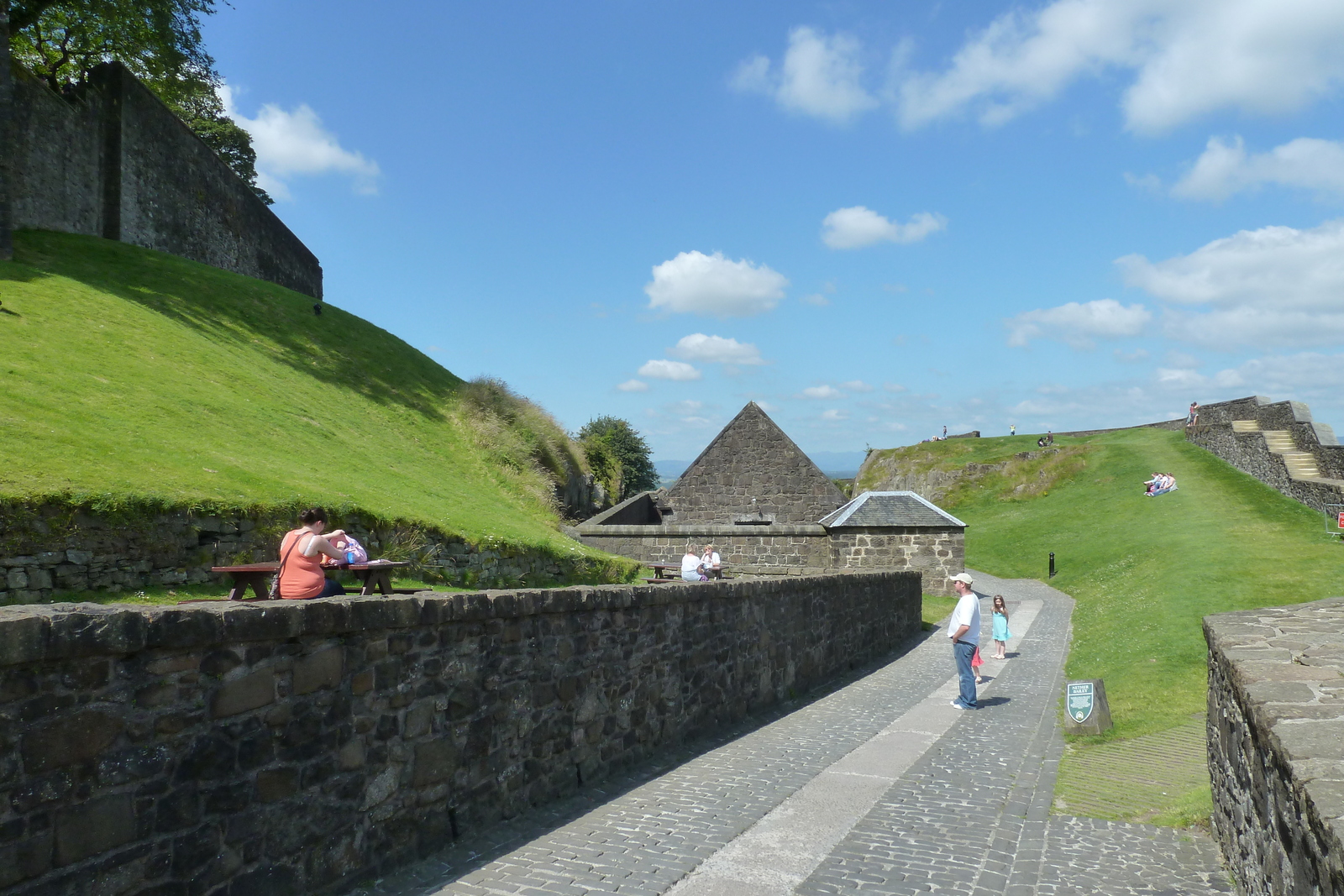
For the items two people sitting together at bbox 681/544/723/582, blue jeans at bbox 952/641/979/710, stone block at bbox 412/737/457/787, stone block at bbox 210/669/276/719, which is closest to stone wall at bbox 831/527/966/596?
two people sitting together at bbox 681/544/723/582

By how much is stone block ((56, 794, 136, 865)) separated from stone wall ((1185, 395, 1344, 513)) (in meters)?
34.3

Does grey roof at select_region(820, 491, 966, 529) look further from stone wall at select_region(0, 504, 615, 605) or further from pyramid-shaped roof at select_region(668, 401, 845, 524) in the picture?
stone wall at select_region(0, 504, 615, 605)

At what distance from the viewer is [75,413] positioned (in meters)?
12.2

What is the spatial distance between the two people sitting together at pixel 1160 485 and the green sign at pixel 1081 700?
35.7 m

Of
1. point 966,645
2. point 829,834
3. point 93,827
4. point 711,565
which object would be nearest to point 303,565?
point 93,827

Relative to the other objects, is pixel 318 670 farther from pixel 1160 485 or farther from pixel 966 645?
pixel 1160 485

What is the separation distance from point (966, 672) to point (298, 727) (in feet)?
29.7

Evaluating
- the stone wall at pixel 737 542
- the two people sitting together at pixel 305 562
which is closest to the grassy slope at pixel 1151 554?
the stone wall at pixel 737 542

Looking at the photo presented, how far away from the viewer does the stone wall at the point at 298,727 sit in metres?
3.59

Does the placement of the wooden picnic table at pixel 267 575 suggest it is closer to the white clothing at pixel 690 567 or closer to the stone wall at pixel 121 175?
the white clothing at pixel 690 567

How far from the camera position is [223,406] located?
51.4ft

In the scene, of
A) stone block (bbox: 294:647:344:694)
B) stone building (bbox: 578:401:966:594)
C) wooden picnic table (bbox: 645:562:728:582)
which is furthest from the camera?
stone building (bbox: 578:401:966:594)

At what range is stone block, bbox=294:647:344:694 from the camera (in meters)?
4.78

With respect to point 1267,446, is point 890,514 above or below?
below
